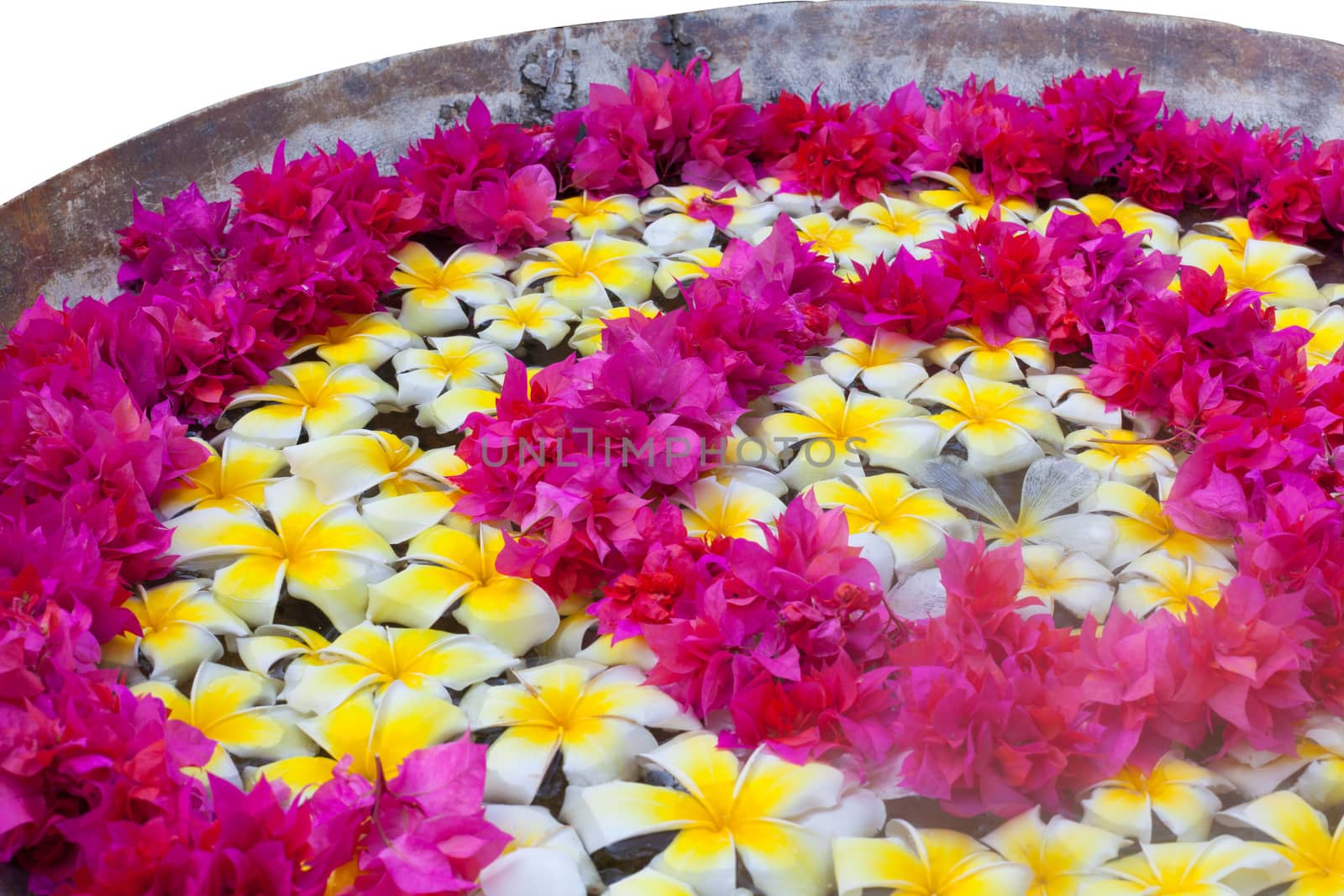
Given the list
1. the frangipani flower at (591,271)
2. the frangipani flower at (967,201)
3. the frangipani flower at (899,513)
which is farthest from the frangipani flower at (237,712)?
the frangipani flower at (967,201)

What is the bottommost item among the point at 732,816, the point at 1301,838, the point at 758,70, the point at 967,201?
the point at 1301,838

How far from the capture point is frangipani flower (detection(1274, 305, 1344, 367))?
149 cm

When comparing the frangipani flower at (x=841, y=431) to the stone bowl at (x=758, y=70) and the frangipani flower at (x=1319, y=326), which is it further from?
the stone bowl at (x=758, y=70)

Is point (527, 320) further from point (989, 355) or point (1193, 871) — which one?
point (1193, 871)

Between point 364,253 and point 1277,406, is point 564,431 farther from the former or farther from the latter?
point 1277,406

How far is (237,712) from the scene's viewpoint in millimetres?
1077

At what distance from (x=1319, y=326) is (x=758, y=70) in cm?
86

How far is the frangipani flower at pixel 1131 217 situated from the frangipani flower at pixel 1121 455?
16.1 inches

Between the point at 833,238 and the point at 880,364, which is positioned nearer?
the point at 880,364

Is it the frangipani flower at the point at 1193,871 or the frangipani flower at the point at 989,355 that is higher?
the frangipani flower at the point at 989,355

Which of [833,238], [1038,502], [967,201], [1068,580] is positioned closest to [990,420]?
[1038,502]

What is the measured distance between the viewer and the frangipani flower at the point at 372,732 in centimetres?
103

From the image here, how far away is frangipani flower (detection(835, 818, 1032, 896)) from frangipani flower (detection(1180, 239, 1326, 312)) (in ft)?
2.92

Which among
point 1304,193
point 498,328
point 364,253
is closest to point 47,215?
point 364,253
